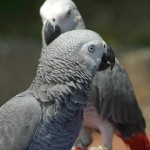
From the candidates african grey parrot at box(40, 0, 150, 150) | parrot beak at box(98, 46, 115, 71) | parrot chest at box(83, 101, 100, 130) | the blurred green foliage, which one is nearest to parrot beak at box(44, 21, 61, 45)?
african grey parrot at box(40, 0, 150, 150)

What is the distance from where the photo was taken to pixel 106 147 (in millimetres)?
2402

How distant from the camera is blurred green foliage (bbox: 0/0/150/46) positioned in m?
5.25

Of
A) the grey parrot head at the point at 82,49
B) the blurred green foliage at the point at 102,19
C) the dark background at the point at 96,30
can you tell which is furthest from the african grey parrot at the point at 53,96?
the blurred green foliage at the point at 102,19

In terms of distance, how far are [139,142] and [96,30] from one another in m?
3.03

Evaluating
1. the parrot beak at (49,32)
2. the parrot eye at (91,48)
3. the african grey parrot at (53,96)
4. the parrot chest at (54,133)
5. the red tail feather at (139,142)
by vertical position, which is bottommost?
the red tail feather at (139,142)

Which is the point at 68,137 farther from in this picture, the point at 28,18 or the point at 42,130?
the point at 28,18

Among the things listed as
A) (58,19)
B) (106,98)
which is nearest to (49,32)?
(58,19)

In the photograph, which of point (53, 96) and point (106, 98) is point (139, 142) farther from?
point (53, 96)

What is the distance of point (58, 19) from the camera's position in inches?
90.0

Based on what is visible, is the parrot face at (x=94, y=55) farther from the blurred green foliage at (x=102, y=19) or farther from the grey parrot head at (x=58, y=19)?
the blurred green foliage at (x=102, y=19)

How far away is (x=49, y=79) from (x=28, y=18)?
12.7 ft

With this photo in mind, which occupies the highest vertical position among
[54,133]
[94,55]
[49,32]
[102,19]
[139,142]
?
[102,19]

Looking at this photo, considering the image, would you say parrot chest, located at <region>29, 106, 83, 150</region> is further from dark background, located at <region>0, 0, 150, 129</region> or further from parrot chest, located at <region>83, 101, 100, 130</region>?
dark background, located at <region>0, 0, 150, 129</region>

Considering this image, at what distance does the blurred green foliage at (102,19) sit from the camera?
5.25 meters
